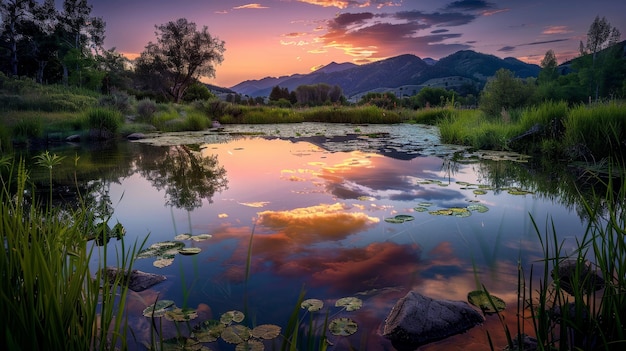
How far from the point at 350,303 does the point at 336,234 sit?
Result: 148 centimetres

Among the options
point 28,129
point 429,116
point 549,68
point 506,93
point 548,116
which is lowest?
point 548,116

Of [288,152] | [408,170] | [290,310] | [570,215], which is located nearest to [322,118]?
[288,152]

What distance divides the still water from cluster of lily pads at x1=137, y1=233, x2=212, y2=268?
0.20 ft

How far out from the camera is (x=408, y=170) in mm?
7789

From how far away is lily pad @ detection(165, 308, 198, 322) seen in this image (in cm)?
236

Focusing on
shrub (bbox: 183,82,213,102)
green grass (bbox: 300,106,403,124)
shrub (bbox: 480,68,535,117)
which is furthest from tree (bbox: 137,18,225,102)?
shrub (bbox: 480,68,535,117)

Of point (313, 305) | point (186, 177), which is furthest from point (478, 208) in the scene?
point (186, 177)

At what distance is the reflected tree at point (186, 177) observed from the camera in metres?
5.66

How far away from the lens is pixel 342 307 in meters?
2.55

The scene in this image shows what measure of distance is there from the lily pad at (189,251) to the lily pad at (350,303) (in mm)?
1592

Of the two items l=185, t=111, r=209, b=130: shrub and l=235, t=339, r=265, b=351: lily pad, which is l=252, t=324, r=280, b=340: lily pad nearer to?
l=235, t=339, r=265, b=351: lily pad

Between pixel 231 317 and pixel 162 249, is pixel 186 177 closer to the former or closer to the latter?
→ pixel 162 249

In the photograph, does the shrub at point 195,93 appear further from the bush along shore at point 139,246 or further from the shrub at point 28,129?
the shrub at point 28,129

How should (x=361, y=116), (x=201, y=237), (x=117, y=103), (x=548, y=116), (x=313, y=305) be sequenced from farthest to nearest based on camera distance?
1. (x=361, y=116)
2. (x=117, y=103)
3. (x=548, y=116)
4. (x=201, y=237)
5. (x=313, y=305)
